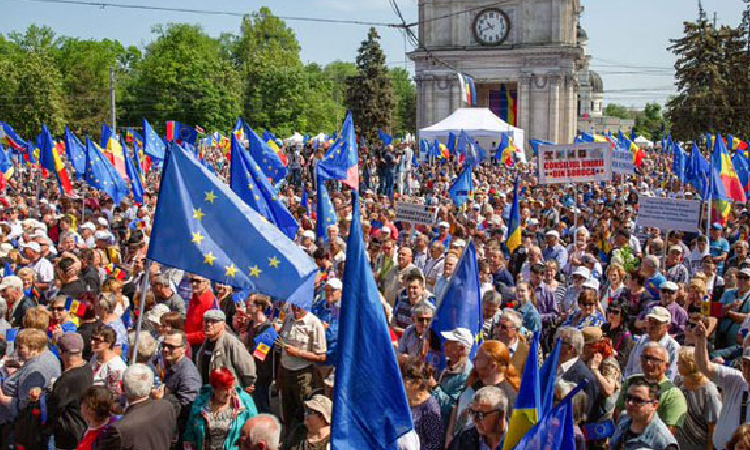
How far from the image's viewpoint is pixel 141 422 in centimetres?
652

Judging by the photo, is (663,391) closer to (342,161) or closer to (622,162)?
(342,161)

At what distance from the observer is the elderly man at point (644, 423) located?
6.13 m

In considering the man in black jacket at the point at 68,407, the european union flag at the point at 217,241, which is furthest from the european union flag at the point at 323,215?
the man in black jacket at the point at 68,407

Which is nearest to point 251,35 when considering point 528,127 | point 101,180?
point 528,127

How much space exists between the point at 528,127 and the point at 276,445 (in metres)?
61.4

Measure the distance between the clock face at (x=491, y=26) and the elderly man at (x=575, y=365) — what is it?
198ft

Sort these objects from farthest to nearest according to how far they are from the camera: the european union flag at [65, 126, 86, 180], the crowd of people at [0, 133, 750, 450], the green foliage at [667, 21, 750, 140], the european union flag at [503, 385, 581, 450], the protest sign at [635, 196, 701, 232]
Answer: the green foliage at [667, 21, 750, 140] < the european union flag at [65, 126, 86, 180] < the protest sign at [635, 196, 701, 232] < the crowd of people at [0, 133, 750, 450] < the european union flag at [503, 385, 581, 450]

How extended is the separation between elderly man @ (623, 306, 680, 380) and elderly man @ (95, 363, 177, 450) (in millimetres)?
3734

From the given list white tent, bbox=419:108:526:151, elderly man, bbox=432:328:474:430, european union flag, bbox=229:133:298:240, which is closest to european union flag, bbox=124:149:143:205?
european union flag, bbox=229:133:298:240

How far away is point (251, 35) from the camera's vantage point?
4126 inches

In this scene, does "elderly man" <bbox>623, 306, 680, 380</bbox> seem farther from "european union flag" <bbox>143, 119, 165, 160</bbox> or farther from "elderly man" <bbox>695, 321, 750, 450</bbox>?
"european union flag" <bbox>143, 119, 165, 160</bbox>

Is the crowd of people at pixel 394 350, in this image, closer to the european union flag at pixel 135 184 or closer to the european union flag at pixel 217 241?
the european union flag at pixel 217 241

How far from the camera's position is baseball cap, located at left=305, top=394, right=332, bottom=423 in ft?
20.6

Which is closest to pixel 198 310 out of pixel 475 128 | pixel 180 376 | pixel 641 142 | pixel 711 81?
pixel 180 376
